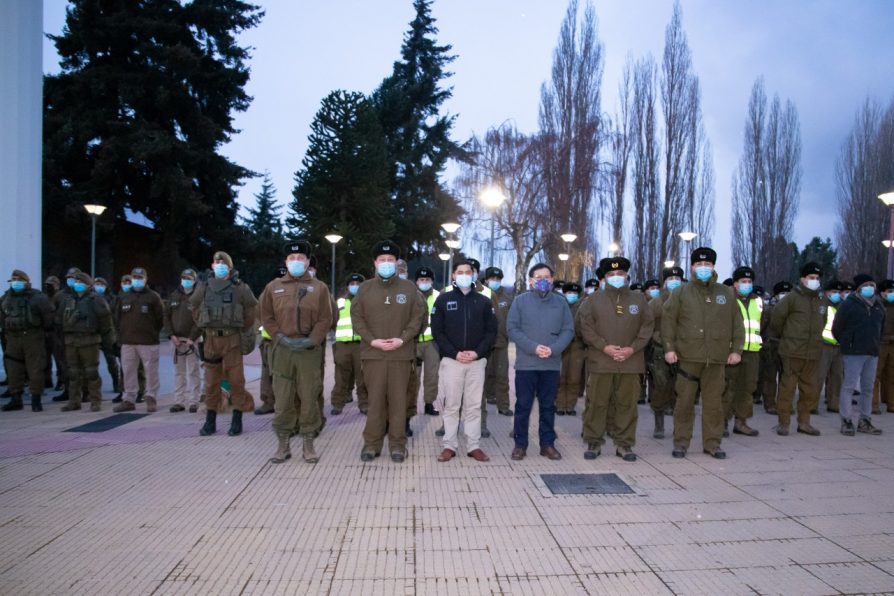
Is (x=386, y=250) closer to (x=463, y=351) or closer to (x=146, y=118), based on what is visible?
(x=463, y=351)

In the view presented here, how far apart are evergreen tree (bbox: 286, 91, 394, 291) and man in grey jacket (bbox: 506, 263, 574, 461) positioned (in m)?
23.4

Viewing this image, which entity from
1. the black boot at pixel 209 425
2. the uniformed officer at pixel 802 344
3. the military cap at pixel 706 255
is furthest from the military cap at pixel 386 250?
the uniformed officer at pixel 802 344

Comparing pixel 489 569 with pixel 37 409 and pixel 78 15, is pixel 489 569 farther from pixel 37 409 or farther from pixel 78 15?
pixel 78 15

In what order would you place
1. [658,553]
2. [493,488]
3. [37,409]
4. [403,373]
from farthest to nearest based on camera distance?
1. [37,409]
2. [403,373]
3. [493,488]
4. [658,553]

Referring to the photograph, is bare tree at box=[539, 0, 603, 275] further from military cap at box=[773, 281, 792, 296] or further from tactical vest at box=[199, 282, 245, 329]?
tactical vest at box=[199, 282, 245, 329]

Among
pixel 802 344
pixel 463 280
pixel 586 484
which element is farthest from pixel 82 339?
pixel 802 344

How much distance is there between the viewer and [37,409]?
886 cm

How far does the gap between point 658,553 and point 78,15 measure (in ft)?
97.4

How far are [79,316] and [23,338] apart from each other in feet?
3.43

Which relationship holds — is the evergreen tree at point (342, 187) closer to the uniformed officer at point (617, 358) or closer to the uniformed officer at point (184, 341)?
the uniformed officer at point (184, 341)

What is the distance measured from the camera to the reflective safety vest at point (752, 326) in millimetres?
7609

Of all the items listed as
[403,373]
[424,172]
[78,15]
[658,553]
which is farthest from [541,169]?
[658,553]

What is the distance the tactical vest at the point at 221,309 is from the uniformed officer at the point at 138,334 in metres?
2.03

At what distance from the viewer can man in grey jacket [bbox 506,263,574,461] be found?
6324 millimetres
